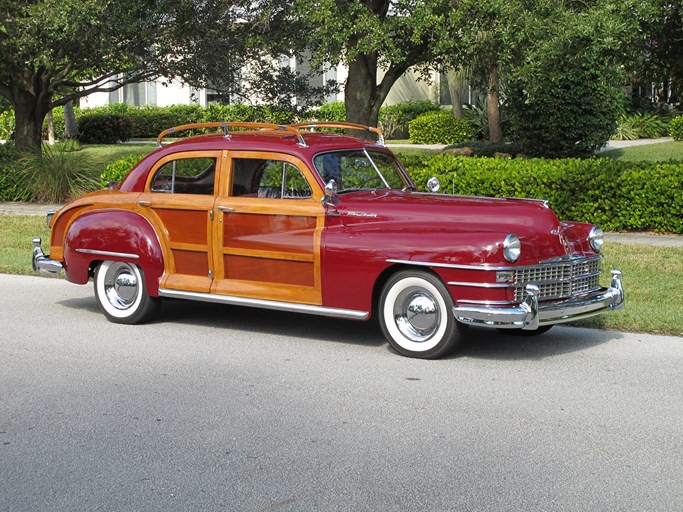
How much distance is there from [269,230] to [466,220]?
1.73m

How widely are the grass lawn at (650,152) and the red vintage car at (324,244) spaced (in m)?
15.7

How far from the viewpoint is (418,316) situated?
7789 millimetres

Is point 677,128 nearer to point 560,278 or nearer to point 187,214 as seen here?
point 560,278

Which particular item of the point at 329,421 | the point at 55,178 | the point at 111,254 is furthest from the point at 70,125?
the point at 329,421

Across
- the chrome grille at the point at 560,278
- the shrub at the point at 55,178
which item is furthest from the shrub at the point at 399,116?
the chrome grille at the point at 560,278

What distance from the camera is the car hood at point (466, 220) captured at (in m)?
7.57

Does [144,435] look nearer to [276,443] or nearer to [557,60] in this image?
[276,443]

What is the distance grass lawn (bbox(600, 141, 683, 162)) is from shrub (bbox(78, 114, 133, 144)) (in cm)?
1877

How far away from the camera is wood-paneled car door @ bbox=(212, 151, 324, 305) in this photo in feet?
27.0

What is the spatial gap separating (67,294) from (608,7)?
728 cm

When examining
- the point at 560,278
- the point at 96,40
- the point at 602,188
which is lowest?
the point at 560,278

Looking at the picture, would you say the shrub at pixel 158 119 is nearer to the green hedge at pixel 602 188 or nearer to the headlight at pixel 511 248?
the green hedge at pixel 602 188

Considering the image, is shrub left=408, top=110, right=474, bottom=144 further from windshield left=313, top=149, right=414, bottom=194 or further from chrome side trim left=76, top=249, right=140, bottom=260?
chrome side trim left=76, top=249, right=140, bottom=260

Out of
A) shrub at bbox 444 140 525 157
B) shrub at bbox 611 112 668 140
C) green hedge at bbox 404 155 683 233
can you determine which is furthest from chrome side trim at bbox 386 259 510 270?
shrub at bbox 611 112 668 140
